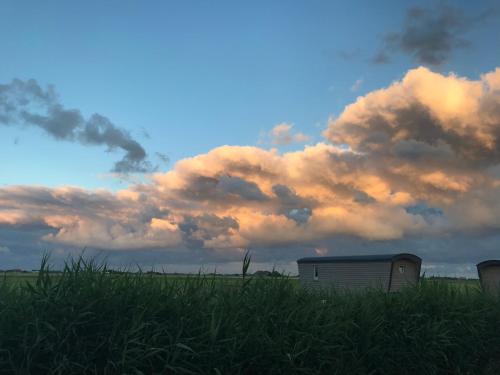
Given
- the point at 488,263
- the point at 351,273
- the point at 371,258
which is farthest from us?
the point at 351,273

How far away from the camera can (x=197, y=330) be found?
6043 mm

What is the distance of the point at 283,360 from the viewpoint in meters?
6.41

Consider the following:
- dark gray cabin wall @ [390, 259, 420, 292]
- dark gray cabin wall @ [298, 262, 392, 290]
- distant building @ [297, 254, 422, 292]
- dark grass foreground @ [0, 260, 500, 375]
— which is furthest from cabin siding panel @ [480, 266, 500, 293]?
dark grass foreground @ [0, 260, 500, 375]

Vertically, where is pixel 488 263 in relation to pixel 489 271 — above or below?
above

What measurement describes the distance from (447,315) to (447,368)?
0.98 metres

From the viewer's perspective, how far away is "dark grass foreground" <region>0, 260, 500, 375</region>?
5340 millimetres

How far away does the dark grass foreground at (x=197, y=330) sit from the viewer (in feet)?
17.5

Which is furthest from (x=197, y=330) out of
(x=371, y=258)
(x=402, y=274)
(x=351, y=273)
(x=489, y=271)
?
(x=351, y=273)

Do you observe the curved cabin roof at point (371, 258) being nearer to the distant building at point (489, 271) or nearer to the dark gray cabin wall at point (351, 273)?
the dark gray cabin wall at point (351, 273)

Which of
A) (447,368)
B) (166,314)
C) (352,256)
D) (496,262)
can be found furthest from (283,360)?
(352,256)

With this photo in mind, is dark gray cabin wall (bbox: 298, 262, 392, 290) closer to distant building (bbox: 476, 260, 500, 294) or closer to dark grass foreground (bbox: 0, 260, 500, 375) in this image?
distant building (bbox: 476, 260, 500, 294)

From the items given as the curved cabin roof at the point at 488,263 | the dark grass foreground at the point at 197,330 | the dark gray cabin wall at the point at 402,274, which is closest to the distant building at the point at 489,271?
the curved cabin roof at the point at 488,263

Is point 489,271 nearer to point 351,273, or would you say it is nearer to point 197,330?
point 351,273

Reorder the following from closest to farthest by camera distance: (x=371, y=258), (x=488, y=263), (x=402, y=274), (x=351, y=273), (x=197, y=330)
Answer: (x=197, y=330) → (x=488, y=263) → (x=402, y=274) → (x=371, y=258) → (x=351, y=273)
